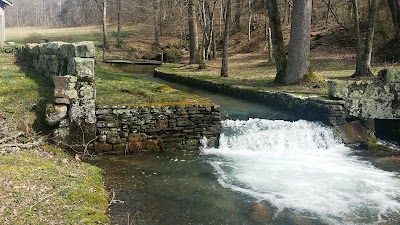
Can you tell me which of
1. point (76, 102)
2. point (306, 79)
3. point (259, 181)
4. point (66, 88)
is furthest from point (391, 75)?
point (66, 88)

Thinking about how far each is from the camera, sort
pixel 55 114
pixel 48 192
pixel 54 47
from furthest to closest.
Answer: pixel 54 47 → pixel 55 114 → pixel 48 192

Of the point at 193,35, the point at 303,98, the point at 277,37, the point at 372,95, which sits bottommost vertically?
the point at 303,98

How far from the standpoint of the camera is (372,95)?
12125 mm

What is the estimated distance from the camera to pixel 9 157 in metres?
7.39

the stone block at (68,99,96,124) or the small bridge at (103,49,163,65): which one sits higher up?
the small bridge at (103,49,163,65)

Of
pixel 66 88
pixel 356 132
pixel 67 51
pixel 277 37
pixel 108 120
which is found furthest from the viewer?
pixel 277 37

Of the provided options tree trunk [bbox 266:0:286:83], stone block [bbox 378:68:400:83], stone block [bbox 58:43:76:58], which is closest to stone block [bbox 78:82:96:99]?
stone block [bbox 58:43:76:58]

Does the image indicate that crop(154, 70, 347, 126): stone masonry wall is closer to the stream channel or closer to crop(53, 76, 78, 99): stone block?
the stream channel

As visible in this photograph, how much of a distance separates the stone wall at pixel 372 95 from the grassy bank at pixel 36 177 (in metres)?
7.60

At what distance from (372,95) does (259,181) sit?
5.77 m

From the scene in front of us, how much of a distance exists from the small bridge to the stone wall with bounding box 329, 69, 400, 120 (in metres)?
23.9

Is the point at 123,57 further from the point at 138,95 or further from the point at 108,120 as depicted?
the point at 108,120

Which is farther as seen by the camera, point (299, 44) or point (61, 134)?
point (299, 44)

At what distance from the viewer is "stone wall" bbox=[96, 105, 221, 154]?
10.2m
